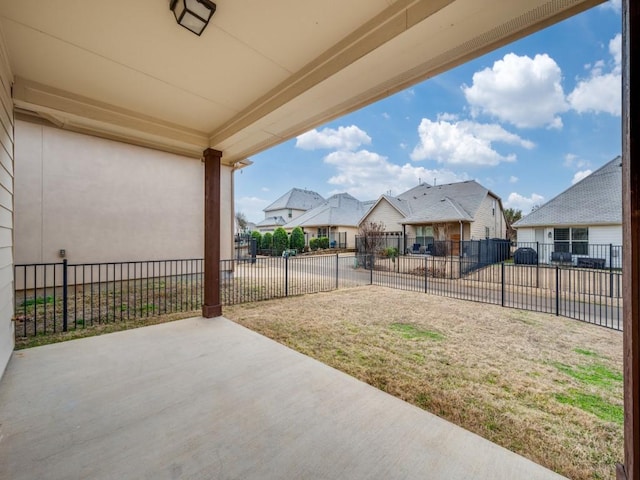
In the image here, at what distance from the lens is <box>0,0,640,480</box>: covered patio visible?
172cm

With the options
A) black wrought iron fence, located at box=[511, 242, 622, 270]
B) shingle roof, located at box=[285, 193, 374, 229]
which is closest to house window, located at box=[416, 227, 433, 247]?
black wrought iron fence, located at box=[511, 242, 622, 270]

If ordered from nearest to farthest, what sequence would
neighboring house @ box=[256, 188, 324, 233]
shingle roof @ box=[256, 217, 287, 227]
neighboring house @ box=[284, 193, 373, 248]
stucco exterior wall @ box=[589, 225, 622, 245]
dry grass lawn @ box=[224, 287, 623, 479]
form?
dry grass lawn @ box=[224, 287, 623, 479]
stucco exterior wall @ box=[589, 225, 622, 245]
neighboring house @ box=[284, 193, 373, 248]
shingle roof @ box=[256, 217, 287, 227]
neighboring house @ box=[256, 188, 324, 233]

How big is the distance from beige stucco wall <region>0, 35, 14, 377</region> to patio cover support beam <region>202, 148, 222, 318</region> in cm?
240

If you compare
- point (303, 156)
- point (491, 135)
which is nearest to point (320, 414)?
point (491, 135)

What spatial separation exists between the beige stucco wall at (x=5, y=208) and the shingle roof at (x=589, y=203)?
18.7 metres

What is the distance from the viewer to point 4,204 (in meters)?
2.91

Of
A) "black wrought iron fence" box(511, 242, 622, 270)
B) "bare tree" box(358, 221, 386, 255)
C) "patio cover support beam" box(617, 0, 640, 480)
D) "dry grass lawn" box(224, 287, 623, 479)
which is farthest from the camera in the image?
"bare tree" box(358, 221, 386, 255)

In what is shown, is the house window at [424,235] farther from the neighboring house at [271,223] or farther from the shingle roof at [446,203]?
the neighboring house at [271,223]

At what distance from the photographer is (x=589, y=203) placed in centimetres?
1312

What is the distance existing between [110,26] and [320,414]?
12.9 ft

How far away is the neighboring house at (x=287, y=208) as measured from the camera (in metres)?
32.8

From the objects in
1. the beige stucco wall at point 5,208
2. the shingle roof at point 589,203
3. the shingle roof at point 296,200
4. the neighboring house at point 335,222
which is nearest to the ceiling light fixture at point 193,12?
the beige stucco wall at point 5,208

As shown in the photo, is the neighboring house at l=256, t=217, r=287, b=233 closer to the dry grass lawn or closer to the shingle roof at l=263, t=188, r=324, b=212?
the shingle roof at l=263, t=188, r=324, b=212

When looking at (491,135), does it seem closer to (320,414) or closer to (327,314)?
(327,314)
